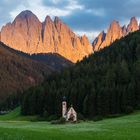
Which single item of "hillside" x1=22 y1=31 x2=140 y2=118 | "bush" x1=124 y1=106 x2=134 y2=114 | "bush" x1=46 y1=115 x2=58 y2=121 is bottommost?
"bush" x1=46 y1=115 x2=58 y2=121

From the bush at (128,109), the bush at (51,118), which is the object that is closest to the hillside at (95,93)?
the bush at (128,109)

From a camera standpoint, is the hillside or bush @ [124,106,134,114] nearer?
bush @ [124,106,134,114]

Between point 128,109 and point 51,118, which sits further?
point 51,118

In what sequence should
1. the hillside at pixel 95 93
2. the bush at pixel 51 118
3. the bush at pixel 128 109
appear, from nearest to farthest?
the bush at pixel 128 109
the bush at pixel 51 118
the hillside at pixel 95 93

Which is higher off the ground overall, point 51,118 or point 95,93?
point 95,93

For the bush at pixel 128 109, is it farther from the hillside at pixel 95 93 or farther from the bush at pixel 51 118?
the bush at pixel 51 118

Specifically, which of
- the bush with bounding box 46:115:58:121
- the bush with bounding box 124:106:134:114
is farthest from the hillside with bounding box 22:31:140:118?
the bush with bounding box 46:115:58:121

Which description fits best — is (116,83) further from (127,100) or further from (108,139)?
(108,139)

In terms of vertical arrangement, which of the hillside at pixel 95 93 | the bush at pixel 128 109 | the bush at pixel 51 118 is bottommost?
the bush at pixel 51 118

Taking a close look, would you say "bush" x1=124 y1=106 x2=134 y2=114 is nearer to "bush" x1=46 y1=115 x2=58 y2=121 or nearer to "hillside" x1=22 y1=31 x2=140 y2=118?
"hillside" x1=22 y1=31 x2=140 y2=118

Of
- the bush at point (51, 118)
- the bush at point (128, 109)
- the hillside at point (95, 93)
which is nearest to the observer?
the bush at point (128, 109)

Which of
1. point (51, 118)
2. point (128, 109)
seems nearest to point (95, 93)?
point (51, 118)

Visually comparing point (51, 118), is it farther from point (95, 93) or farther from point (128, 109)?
point (128, 109)

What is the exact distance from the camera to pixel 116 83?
163 meters
